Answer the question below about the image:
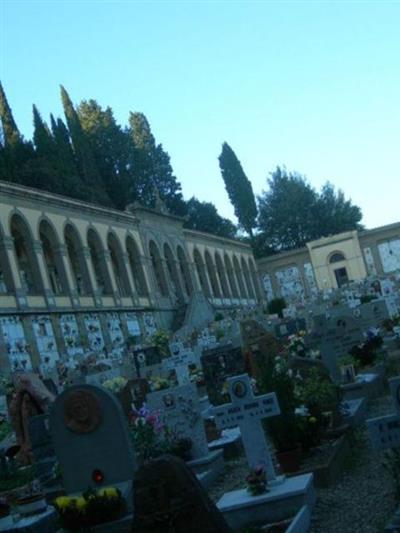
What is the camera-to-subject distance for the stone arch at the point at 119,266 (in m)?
40.0

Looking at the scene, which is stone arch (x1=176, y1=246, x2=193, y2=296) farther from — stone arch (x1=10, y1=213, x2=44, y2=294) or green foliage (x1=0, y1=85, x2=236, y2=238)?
stone arch (x1=10, y1=213, x2=44, y2=294)

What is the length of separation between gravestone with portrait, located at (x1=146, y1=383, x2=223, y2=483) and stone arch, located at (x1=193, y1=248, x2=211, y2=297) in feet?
138

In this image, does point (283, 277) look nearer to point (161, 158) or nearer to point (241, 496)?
point (161, 158)

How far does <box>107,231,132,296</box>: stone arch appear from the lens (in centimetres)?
3997

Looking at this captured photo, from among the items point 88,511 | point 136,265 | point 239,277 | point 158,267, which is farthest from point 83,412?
point 239,277

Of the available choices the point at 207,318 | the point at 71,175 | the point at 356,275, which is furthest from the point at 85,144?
the point at 356,275

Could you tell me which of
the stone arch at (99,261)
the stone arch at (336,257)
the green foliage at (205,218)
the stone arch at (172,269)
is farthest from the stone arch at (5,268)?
the green foliage at (205,218)

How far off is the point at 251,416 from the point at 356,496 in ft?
3.99

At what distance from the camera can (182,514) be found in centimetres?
553

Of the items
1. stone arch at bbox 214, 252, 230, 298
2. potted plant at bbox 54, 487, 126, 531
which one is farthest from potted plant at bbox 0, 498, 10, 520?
stone arch at bbox 214, 252, 230, 298

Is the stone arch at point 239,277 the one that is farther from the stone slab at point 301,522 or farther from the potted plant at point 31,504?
the stone slab at point 301,522

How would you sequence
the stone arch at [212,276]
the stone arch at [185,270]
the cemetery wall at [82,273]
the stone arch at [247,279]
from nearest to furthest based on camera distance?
the cemetery wall at [82,273] < the stone arch at [185,270] < the stone arch at [212,276] < the stone arch at [247,279]

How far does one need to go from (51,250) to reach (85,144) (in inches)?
739

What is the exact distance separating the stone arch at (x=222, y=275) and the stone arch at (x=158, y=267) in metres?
11.7
